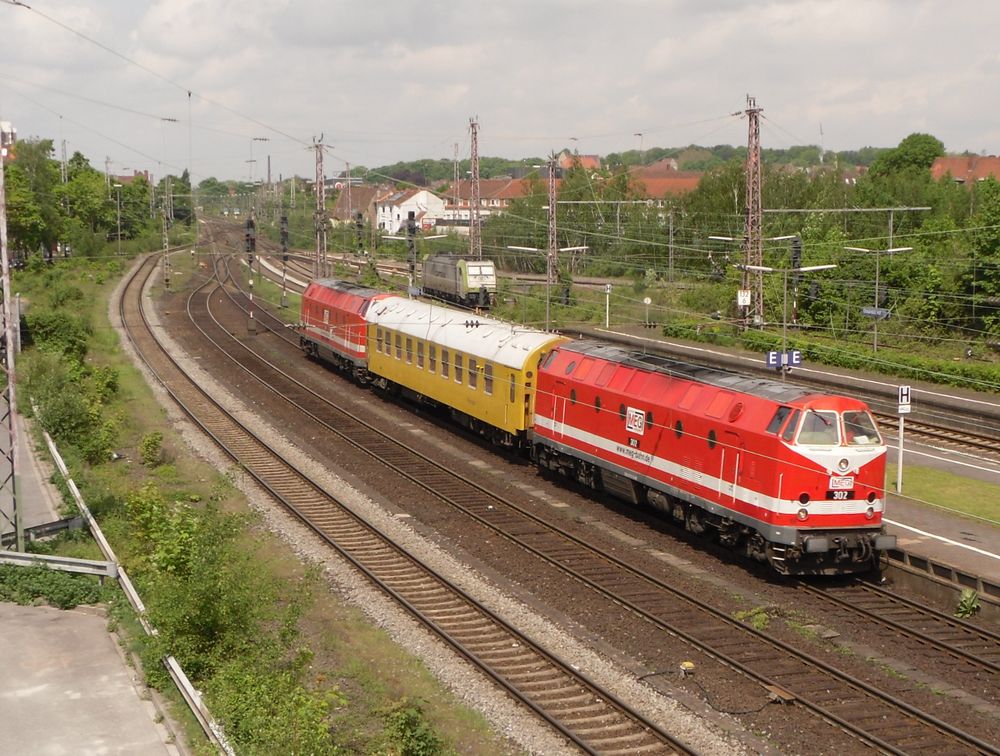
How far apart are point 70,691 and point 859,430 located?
14.8 m

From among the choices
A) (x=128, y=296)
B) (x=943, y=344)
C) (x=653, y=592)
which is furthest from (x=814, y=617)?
(x=128, y=296)

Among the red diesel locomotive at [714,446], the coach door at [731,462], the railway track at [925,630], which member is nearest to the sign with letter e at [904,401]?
the red diesel locomotive at [714,446]

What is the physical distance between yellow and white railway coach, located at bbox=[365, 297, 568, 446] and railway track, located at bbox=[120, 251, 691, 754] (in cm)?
620

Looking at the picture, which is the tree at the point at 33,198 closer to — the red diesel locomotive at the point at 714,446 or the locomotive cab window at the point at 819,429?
the red diesel locomotive at the point at 714,446

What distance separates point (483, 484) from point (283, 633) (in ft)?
40.1

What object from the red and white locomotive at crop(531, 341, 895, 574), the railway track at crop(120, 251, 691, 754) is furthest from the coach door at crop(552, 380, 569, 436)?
the railway track at crop(120, 251, 691, 754)

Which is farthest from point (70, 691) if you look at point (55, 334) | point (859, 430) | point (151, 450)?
point (55, 334)

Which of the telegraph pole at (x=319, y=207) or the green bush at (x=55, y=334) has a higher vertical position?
the telegraph pole at (x=319, y=207)

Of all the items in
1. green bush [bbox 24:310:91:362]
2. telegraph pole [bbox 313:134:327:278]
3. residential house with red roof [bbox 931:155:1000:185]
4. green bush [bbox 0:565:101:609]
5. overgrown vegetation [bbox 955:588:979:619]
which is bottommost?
overgrown vegetation [bbox 955:588:979:619]

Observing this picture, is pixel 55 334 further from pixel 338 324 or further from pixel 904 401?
pixel 904 401

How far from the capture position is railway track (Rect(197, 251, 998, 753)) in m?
14.6

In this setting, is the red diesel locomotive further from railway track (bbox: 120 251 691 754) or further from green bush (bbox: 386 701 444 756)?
green bush (bbox: 386 701 444 756)

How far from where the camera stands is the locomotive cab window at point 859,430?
812 inches

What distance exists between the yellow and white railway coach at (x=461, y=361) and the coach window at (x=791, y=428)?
10874 mm
